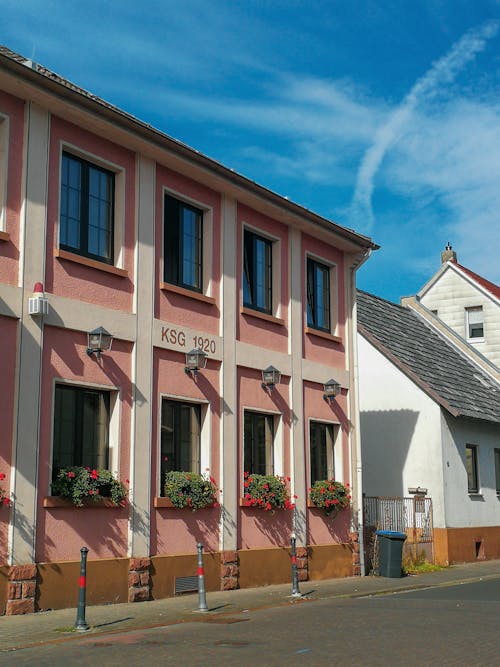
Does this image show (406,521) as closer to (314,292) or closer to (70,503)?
(314,292)

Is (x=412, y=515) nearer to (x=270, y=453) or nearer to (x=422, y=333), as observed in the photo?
(x=270, y=453)

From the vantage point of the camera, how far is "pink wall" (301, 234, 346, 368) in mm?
19391

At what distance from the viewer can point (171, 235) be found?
53.2 feet

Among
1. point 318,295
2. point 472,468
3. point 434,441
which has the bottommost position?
point 472,468

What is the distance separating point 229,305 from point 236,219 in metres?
1.78

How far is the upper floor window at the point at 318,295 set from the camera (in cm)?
1980

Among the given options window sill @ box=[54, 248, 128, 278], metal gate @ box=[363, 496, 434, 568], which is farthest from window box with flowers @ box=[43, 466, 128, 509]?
metal gate @ box=[363, 496, 434, 568]

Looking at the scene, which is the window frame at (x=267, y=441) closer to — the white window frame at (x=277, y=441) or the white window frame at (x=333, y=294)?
the white window frame at (x=277, y=441)

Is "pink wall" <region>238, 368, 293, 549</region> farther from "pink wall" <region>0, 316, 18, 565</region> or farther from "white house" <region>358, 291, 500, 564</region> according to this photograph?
"white house" <region>358, 291, 500, 564</region>

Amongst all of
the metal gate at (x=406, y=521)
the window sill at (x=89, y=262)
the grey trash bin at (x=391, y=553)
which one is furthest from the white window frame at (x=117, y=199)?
the metal gate at (x=406, y=521)

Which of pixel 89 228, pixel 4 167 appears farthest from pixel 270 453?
pixel 4 167

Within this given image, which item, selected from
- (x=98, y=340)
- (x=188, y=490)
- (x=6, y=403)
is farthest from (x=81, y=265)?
(x=188, y=490)

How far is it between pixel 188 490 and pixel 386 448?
1069 centimetres

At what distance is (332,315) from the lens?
20406mm
